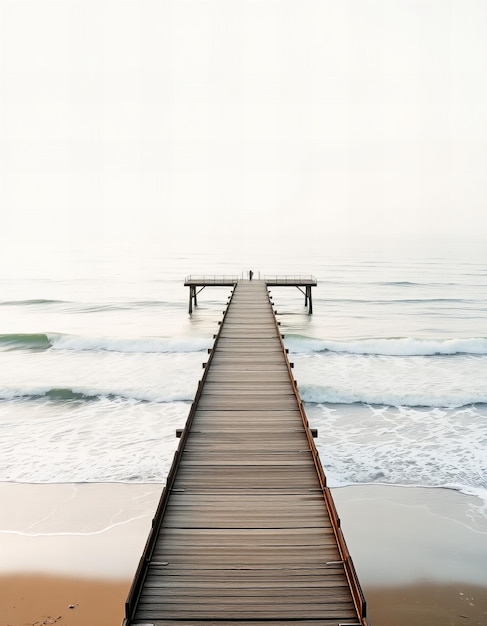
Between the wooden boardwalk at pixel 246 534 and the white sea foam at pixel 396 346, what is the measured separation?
17681 mm

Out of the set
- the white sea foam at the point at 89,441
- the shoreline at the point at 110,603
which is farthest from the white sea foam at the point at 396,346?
the shoreline at the point at 110,603

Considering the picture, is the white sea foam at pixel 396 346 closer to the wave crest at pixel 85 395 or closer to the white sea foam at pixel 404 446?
the white sea foam at pixel 404 446

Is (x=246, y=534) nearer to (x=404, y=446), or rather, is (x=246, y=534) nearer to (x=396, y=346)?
(x=404, y=446)

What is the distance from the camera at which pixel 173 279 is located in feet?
192

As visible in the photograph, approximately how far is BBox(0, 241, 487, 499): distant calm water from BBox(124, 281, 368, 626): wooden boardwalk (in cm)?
416

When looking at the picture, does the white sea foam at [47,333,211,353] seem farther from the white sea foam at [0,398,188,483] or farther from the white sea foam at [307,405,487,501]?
the white sea foam at [307,405,487,501]

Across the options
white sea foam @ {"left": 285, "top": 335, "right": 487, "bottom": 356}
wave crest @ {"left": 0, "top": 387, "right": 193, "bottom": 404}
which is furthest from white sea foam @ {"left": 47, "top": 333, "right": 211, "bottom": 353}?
wave crest @ {"left": 0, "top": 387, "right": 193, "bottom": 404}

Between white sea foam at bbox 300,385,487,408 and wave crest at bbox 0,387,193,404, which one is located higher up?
white sea foam at bbox 300,385,487,408

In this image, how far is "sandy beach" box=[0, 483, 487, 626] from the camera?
8656 millimetres

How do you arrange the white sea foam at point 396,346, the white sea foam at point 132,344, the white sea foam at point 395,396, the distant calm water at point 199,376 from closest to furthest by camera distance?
the distant calm water at point 199,376
the white sea foam at point 395,396
the white sea foam at point 396,346
the white sea foam at point 132,344

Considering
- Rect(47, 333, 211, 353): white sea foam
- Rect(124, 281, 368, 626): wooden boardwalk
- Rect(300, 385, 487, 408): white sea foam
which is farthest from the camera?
Rect(47, 333, 211, 353): white sea foam

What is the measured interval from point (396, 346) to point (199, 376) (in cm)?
1121

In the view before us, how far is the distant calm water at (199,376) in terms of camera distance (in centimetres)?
1434

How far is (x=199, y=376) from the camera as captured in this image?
2336 cm
